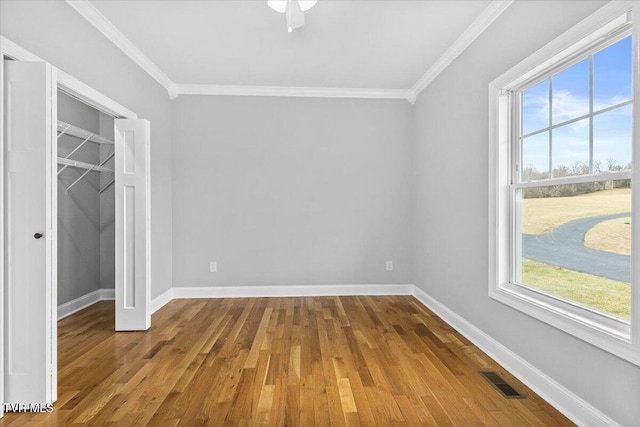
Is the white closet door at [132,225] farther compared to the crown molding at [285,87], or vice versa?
the white closet door at [132,225]

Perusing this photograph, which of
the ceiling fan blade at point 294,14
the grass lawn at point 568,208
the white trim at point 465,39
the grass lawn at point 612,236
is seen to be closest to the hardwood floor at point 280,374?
the grass lawn at point 612,236

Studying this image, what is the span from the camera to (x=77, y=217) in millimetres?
4055

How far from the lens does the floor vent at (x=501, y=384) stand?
2107 mm

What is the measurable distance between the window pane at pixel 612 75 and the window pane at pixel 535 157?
0.43 metres

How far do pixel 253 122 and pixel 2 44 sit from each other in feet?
8.98

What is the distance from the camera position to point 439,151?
12.2 feet

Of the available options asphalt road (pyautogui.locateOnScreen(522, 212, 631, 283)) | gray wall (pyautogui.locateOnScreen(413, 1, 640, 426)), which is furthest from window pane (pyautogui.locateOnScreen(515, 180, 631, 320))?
gray wall (pyautogui.locateOnScreen(413, 1, 640, 426))

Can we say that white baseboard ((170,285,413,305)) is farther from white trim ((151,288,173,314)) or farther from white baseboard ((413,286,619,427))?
white baseboard ((413,286,619,427))

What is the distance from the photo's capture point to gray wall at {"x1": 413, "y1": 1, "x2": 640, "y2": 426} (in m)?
1.77

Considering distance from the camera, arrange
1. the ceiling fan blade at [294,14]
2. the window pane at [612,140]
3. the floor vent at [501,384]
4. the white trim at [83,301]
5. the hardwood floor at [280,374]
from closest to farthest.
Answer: the window pane at [612,140] < the hardwood floor at [280,374] < the floor vent at [501,384] < the ceiling fan blade at [294,14] < the white trim at [83,301]

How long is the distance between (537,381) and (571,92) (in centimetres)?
183

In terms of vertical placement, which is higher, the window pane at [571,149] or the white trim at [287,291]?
the window pane at [571,149]

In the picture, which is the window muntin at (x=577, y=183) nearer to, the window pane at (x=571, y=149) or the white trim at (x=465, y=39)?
the window pane at (x=571, y=149)

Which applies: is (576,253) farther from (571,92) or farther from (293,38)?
(293,38)
